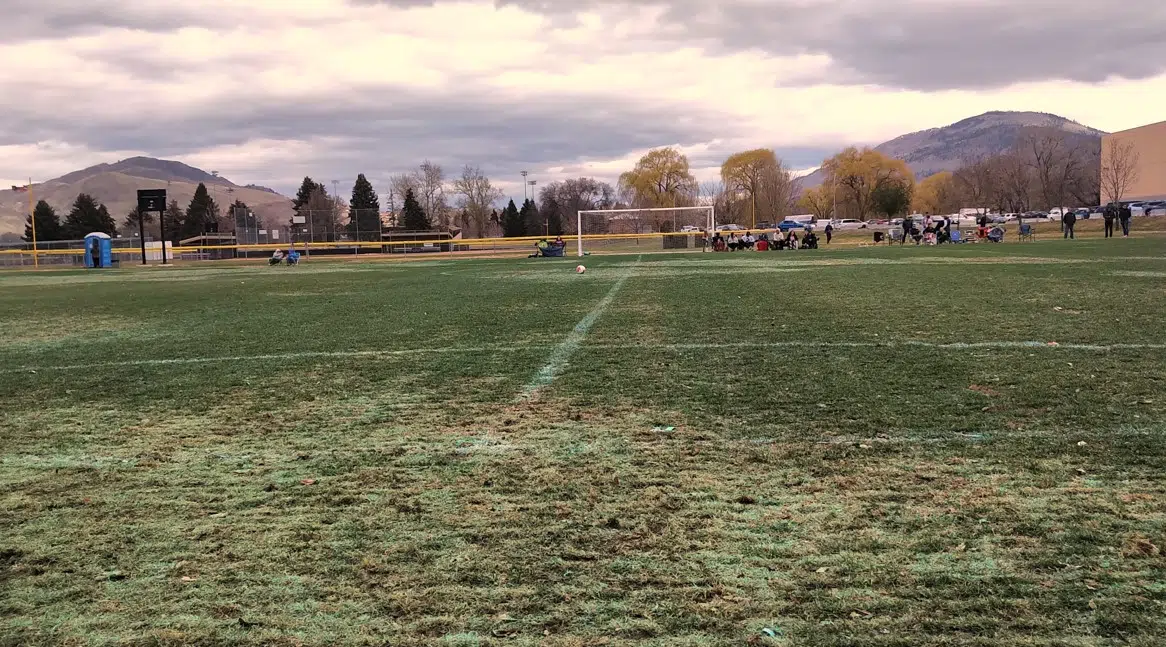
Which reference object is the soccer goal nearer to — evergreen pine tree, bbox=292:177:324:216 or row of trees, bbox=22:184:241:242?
row of trees, bbox=22:184:241:242

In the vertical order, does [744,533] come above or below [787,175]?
below

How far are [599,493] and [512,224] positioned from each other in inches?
3529

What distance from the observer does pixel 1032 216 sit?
301 feet

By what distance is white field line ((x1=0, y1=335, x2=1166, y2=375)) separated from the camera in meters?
6.54

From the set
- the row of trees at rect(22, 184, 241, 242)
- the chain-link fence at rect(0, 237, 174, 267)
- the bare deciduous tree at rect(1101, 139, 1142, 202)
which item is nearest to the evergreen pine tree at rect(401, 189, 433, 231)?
the row of trees at rect(22, 184, 241, 242)

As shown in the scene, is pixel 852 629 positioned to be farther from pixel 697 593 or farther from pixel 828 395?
pixel 828 395

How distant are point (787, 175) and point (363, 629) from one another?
100 metres

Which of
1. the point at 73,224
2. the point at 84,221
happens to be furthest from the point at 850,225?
the point at 73,224

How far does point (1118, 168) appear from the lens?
7894cm

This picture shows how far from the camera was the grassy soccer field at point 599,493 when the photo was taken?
85.7 inches

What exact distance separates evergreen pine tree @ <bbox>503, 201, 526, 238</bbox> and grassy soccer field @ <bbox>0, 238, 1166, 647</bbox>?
273 feet

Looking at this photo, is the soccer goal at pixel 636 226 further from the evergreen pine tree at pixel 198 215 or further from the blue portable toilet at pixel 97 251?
the evergreen pine tree at pixel 198 215

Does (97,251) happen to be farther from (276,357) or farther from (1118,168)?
(1118,168)

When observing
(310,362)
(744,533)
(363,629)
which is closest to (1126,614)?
(744,533)
